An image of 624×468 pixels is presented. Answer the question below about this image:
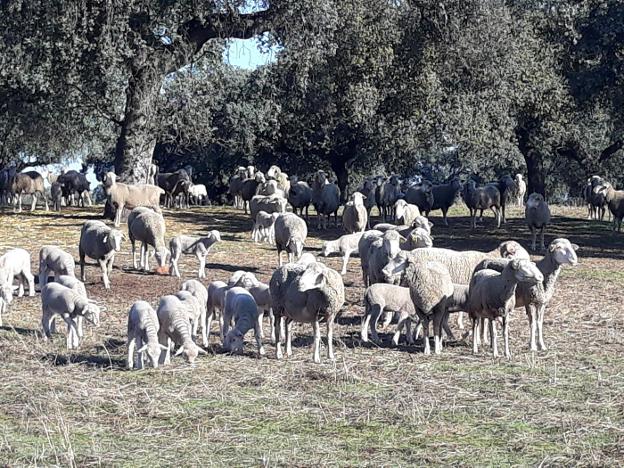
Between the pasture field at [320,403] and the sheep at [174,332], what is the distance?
17cm

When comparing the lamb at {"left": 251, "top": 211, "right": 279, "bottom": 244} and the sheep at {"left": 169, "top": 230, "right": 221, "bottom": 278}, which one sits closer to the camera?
the sheep at {"left": 169, "top": 230, "right": 221, "bottom": 278}

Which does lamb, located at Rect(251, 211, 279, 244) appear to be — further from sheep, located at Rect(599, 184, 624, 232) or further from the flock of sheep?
sheep, located at Rect(599, 184, 624, 232)

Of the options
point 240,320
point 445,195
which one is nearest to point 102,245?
point 240,320

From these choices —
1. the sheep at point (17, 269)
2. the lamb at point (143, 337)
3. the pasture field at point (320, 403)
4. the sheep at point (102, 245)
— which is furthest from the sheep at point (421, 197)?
the lamb at point (143, 337)

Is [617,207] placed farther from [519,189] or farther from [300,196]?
[519,189]

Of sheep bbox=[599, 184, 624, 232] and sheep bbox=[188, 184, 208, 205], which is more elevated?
sheep bbox=[188, 184, 208, 205]

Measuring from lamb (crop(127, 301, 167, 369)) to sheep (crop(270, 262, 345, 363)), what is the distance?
1.62 metres

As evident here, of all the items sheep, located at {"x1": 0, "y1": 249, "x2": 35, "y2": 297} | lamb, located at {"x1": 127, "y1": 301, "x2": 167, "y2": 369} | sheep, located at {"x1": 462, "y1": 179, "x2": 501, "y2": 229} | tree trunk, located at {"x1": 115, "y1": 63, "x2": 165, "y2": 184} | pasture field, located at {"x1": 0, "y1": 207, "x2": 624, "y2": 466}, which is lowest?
pasture field, located at {"x1": 0, "y1": 207, "x2": 624, "y2": 466}

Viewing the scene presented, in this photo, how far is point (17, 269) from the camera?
1673cm

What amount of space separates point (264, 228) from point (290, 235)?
16.6 feet

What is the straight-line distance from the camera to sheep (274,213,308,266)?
21219 mm

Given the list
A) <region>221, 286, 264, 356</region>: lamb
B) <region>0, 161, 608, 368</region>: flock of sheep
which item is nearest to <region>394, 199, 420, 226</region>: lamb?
<region>0, 161, 608, 368</region>: flock of sheep

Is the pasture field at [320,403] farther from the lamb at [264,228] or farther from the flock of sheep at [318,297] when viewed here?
the lamb at [264,228]

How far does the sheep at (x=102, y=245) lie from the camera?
60.7ft
